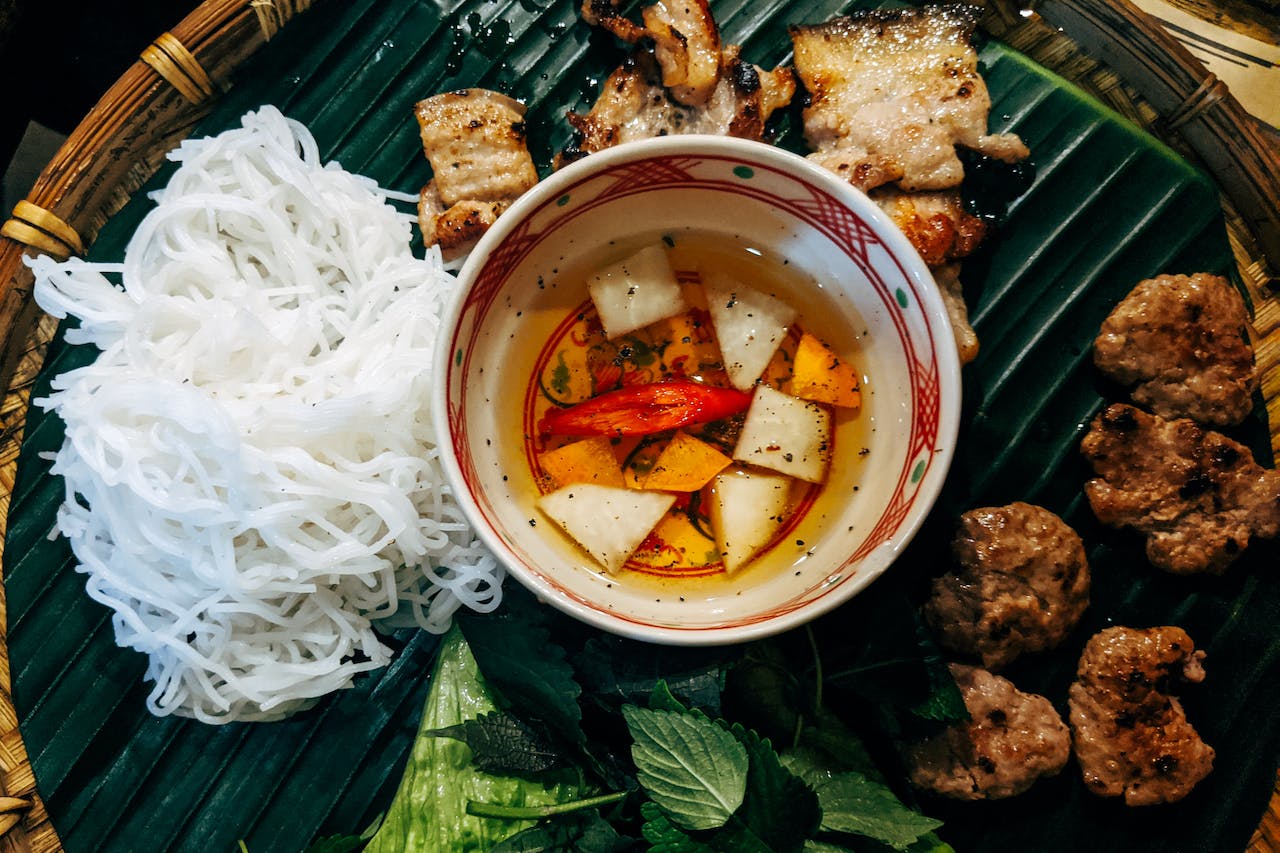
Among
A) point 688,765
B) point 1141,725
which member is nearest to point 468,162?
point 688,765

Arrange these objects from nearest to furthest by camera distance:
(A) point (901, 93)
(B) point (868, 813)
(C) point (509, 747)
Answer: (B) point (868, 813) < (C) point (509, 747) < (A) point (901, 93)

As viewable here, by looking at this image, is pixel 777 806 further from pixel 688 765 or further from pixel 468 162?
pixel 468 162

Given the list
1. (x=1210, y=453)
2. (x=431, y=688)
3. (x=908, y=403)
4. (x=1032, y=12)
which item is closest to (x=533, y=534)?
(x=431, y=688)

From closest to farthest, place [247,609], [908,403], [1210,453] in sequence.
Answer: [908,403] → [247,609] → [1210,453]

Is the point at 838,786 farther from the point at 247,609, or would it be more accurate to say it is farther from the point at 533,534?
the point at 247,609

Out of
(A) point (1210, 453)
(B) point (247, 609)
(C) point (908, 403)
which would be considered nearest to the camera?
(C) point (908, 403)

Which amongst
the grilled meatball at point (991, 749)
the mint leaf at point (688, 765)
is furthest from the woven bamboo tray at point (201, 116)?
the mint leaf at point (688, 765)

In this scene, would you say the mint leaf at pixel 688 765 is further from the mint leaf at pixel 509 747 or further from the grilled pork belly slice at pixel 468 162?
the grilled pork belly slice at pixel 468 162
